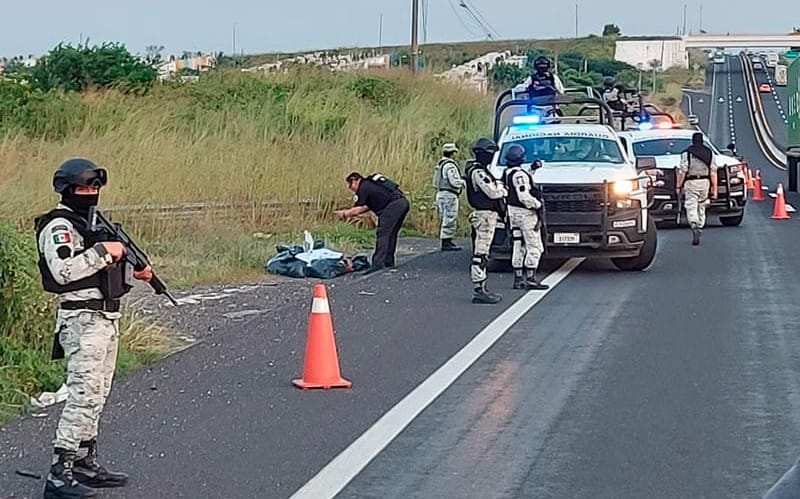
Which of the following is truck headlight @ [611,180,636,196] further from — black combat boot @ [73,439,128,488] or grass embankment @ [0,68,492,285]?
black combat boot @ [73,439,128,488]

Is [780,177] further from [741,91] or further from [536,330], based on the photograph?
[741,91]

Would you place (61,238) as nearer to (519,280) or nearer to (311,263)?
(519,280)

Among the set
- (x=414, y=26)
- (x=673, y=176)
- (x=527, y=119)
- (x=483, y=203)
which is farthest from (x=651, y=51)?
(x=483, y=203)

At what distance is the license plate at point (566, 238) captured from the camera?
55.5 feet

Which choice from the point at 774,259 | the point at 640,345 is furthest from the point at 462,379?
the point at 774,259

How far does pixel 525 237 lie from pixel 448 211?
209 inches

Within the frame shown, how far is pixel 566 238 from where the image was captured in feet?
55.5

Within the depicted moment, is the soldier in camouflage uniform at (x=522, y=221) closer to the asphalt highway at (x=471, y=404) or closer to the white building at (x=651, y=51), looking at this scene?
the asphalt highway at (x=471, y=404)

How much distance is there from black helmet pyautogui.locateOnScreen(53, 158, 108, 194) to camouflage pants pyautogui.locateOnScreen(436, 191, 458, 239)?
45.1 ft

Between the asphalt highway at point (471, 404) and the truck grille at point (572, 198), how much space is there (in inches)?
84.8

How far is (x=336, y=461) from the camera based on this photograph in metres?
7.42

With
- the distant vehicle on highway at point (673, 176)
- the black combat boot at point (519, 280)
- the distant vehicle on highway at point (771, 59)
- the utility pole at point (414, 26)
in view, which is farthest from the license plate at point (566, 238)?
the distant vehicle on highway at point (771, 59)

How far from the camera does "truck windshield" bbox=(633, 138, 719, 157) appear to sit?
84.8 ft

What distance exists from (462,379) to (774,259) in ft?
34.6
